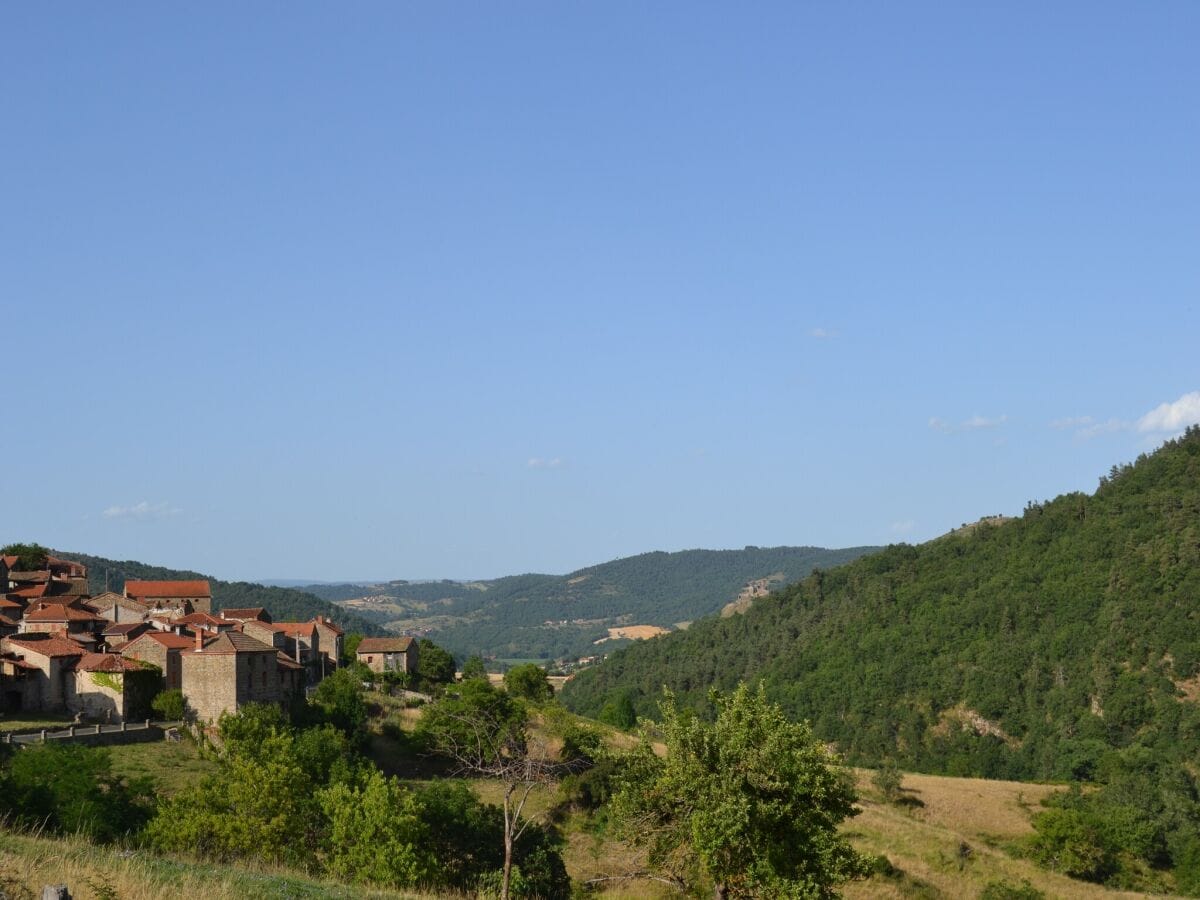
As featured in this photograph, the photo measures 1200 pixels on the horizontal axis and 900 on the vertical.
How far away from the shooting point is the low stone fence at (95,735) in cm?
4988

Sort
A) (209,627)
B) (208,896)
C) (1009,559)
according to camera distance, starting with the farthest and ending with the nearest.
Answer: (1009,559) → (209,627) → (208,896)

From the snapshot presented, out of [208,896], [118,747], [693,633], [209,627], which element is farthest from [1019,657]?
[208,896]

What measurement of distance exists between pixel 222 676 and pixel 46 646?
9.77 m

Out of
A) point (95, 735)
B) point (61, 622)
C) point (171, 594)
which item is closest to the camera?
point (95, 735)

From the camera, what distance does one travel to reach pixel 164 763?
50.9 m

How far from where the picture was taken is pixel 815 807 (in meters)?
24.2

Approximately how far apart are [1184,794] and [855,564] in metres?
91.9

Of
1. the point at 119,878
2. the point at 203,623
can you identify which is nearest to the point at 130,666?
the point at 203,623

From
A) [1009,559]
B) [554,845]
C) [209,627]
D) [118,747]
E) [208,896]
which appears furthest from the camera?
[1009,559]

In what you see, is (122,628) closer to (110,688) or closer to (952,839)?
(110,688)

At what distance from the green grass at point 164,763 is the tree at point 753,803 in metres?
28.9

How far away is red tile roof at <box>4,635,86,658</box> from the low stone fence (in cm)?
623

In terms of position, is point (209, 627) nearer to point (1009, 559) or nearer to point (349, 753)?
point (349, 753)

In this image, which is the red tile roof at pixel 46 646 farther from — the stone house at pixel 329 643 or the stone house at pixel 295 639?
the stone house at pixel 329 643
